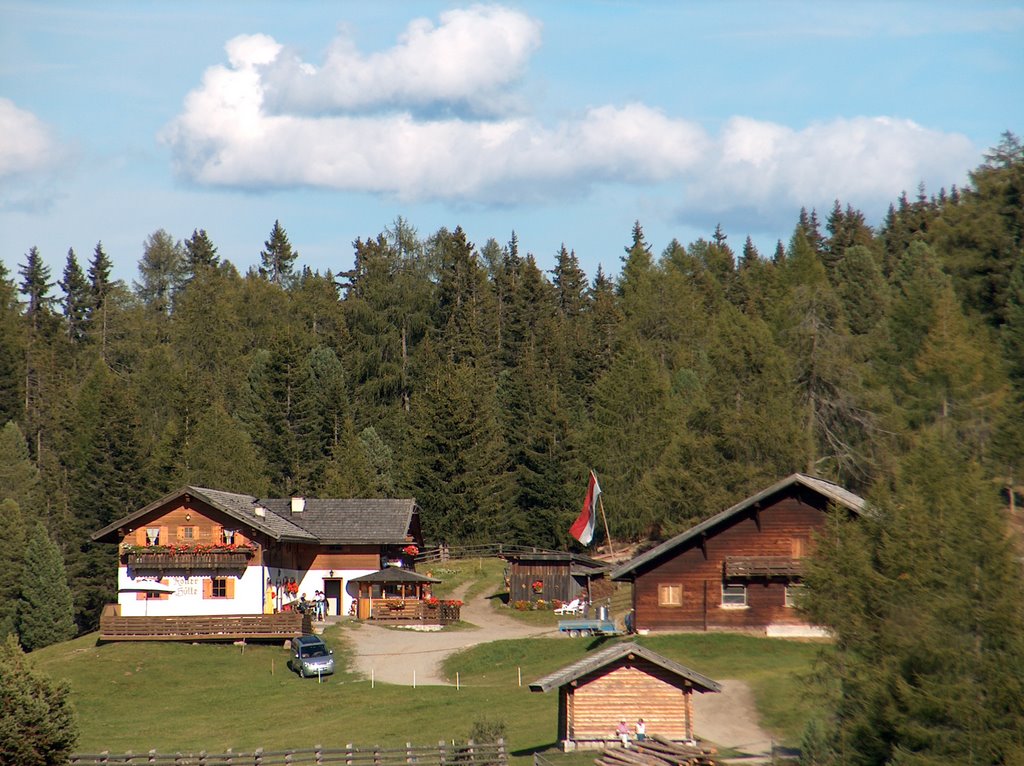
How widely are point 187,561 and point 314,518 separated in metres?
10.8

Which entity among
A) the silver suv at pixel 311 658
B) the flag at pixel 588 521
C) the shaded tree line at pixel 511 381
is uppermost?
the shaded tree line at pixel 511 381

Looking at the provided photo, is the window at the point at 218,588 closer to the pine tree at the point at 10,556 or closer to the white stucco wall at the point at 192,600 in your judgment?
the white stucco wall at the point at 192,600

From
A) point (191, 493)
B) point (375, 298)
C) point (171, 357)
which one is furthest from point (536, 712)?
point (171, 357)

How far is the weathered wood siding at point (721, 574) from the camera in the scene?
5628 cm

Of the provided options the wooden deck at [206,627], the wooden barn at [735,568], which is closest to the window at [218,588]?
the wooden deck at [206,627]

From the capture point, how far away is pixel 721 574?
56.7 metres

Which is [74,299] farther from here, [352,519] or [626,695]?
[626,695]

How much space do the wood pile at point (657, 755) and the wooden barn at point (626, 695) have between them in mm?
981

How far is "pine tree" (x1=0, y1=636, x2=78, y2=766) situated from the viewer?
3042 cm

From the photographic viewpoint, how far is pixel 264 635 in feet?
204

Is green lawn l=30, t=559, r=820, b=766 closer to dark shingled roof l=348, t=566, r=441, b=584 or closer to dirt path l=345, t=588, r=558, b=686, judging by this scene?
dirt path l=345, t=588, r=558, b=686

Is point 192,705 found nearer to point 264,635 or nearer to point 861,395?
point 264,635

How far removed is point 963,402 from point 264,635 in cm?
3860

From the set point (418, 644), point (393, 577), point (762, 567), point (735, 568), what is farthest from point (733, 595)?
point (393, 577)
